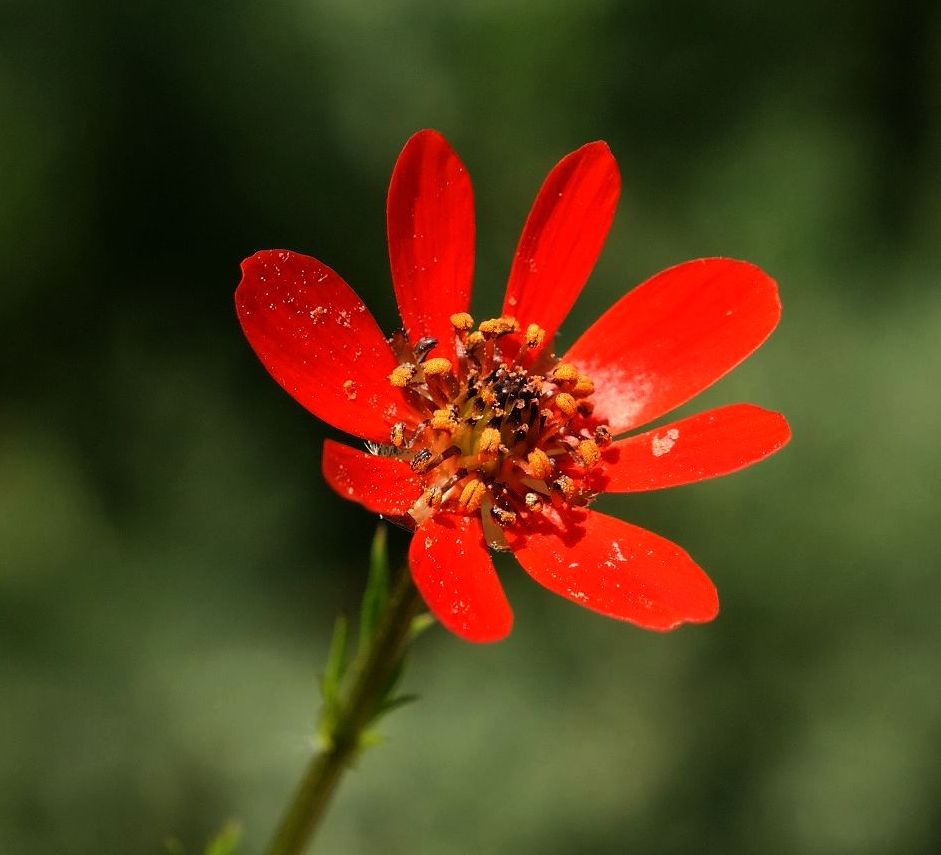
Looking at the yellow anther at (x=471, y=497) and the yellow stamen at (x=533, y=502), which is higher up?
the yellow stamen at (x=533, y=502)

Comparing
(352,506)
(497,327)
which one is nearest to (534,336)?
(497,327)

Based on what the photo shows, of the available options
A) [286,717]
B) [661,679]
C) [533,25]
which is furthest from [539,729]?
[533,25]

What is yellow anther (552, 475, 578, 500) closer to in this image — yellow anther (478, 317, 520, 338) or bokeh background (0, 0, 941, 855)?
yellow anther (478, 317, 520, 338)

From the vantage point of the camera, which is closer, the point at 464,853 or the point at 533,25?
the point at 464,853

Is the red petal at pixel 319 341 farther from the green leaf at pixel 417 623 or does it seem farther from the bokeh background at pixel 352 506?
the bokeh background at pixel 352 506

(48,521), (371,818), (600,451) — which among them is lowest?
(371,818)

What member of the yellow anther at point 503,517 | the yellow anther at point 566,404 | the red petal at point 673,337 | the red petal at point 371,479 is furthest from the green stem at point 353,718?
the red petal at point 673,337

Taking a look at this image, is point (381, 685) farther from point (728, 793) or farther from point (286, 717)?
point (728, 793)

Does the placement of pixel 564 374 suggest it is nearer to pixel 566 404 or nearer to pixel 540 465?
pixel 566 404
